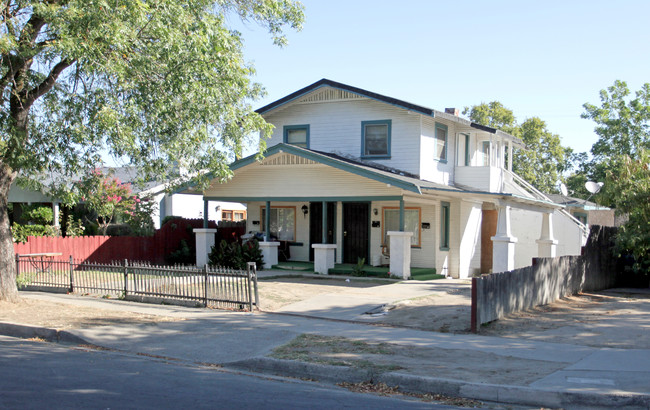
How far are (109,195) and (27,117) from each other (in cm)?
1025

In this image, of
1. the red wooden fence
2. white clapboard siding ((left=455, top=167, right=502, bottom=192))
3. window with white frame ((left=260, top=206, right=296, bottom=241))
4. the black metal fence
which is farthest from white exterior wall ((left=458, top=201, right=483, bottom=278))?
the red wooden fence

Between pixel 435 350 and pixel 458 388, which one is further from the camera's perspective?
pixel 435 350

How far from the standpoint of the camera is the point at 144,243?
24094 millimetres

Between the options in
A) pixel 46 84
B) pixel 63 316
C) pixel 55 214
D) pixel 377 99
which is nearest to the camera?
pixel 63 316

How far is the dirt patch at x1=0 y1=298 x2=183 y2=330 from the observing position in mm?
12159

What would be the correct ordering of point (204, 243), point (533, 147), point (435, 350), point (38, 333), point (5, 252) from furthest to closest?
point (533, 147) → point (204, 243) → point (5, 252) → point (38, 333) → point (435, 350)

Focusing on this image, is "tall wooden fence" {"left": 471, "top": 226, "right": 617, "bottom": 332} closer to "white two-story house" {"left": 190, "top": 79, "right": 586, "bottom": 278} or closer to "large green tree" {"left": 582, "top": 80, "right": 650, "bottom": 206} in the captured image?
"white two-story house" {"left": 190, "top": 79, "right": 586, "bottom": 278}

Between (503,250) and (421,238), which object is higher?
(421,238)

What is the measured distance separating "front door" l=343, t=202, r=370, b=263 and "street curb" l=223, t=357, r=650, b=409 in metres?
13.6

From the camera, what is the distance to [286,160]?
2095 cm

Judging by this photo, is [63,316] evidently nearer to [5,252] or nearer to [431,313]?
[5,252]

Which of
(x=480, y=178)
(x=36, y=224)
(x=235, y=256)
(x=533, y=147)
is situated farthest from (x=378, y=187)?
(x=533, y=147)

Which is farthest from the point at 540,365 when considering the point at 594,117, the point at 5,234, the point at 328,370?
the point at 594,117

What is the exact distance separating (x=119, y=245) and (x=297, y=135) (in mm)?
7888
